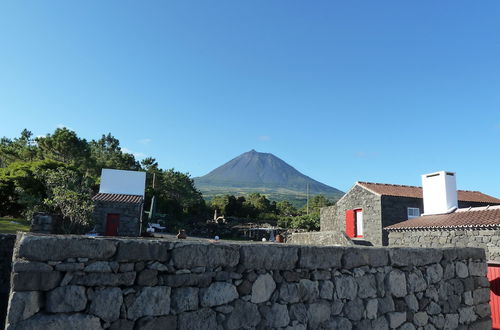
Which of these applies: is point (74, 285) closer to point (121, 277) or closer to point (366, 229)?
point (121, 277)

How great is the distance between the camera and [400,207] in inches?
826

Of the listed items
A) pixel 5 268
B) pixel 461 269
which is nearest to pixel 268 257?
pixel 5 268

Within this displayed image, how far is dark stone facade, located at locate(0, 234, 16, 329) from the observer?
388cm

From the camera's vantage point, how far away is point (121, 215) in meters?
22.9

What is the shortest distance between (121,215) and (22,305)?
21465mm

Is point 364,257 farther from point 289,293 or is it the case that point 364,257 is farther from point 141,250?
point 141,250

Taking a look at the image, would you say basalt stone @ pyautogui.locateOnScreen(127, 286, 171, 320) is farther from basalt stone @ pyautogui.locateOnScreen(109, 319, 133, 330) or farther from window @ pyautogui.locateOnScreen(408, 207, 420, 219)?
window @ pyautogui.locateOnScreen(408, 207, 420, 219)

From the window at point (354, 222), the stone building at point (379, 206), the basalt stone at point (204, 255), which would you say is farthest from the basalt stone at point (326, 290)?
the window at point (354, 222)

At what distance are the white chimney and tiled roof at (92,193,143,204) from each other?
1716cm

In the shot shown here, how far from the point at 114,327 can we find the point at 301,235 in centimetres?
523

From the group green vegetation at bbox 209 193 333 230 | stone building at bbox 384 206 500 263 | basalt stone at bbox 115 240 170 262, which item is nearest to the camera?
basalt stone at bbox 115 240 170 262

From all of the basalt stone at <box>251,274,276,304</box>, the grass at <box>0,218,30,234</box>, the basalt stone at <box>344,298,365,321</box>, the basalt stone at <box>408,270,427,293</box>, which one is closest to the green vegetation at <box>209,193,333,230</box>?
the grass at <box>0,218,30,234</box>

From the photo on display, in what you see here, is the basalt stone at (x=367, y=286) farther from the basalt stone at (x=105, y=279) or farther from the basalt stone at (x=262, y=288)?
the basalt stone at (x=105, y=279)

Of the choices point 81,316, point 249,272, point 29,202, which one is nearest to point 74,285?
point 81,316
